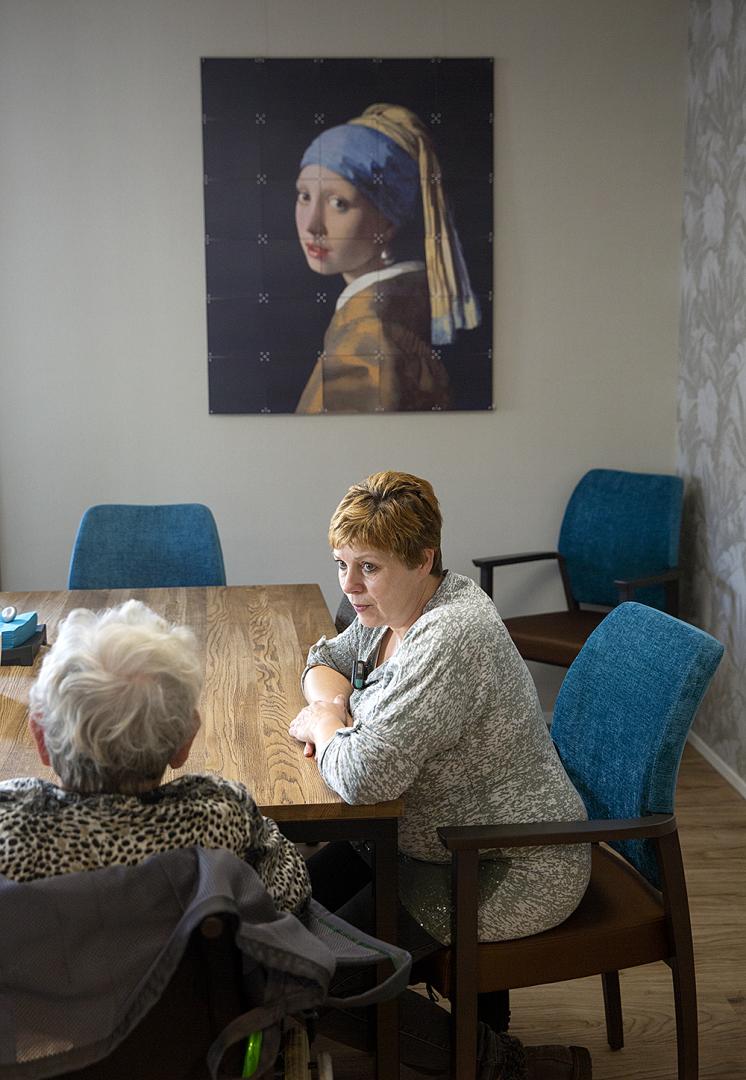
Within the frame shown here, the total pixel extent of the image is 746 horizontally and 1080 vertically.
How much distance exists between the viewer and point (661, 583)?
391 centimetres

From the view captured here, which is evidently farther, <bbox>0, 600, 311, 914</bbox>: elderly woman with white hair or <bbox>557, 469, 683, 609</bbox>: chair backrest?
<bbox>557, 469, 683, 609</bbox>: chair backrest

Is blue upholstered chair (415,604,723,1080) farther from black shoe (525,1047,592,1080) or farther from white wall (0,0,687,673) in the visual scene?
white wall (0,0,687,673)

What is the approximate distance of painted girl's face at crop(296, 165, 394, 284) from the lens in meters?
4.03

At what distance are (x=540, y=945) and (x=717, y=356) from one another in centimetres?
256

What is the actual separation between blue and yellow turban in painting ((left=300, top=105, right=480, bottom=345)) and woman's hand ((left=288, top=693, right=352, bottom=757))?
239 centimetres

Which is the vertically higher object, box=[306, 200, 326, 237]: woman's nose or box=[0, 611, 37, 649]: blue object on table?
box=[306, 200, 326, 237]: woman's nose

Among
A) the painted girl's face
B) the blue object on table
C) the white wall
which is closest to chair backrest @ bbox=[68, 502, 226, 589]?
the white wall

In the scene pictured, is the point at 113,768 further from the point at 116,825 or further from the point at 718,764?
the point at 718,764

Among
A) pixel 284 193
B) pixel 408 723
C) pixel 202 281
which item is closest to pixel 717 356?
pixel 284 193

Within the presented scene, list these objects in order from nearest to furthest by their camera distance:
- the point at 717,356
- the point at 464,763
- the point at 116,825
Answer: the point at 116,825 → the point at 464,763 → the point at 717,356

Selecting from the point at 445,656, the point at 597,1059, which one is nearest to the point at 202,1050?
the point at 445,656

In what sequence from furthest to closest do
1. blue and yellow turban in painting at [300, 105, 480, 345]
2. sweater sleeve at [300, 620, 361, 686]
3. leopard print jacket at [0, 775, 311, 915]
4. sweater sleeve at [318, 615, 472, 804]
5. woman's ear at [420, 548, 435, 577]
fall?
1. blue and yellow turban in painting at [300, 105, 480, 345]
2. sweater sleeve at [300, 620, 361, 686]
3. woman's ear at [420, 548, 435, 577]
4. sweater sleeve at [318, 615, 472, 804]
5. leopard print jacket at [0, 775, 311, 915]

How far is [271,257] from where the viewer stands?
13.3 feet

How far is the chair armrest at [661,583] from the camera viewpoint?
3.61 m
